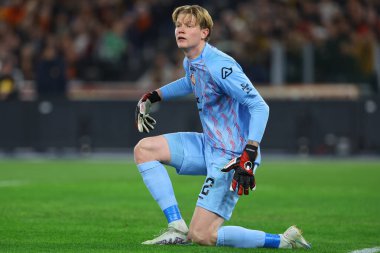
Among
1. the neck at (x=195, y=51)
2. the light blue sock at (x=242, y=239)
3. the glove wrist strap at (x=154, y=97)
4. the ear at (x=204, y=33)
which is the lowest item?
the light blue sock at (x=242, y=239)

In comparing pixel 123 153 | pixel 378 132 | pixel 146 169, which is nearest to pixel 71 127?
pixel 123 153

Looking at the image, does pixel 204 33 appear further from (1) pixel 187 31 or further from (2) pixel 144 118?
(2) pixel 144 118

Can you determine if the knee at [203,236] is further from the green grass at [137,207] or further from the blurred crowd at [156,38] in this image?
the blurred crowd at [156,38]

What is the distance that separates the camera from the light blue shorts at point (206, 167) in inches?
346

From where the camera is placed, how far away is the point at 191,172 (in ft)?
30.1

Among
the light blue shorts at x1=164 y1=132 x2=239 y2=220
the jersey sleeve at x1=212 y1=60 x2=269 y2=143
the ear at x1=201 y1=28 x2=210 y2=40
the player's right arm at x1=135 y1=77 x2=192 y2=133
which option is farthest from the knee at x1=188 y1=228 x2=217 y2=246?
the ear at x1=201 y1=28 x2=210 y2=40

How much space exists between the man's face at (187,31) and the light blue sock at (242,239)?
1.50 meters

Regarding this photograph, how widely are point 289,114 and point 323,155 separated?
115cm

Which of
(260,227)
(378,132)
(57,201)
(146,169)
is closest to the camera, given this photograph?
(146,169)

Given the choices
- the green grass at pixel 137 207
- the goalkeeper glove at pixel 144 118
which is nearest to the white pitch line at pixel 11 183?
the green grass at pixel 137 207

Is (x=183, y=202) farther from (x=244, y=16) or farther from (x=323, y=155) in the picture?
(x=244, y=16)

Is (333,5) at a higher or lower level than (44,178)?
higher

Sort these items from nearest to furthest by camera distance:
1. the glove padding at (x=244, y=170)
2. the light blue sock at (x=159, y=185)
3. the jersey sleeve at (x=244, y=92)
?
the glove padding at (x=244, y=170)
the jersey sleeve at (x=244, y=92)
the light blue sock at (x=159, y=185)

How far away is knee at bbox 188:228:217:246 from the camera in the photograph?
873cm
